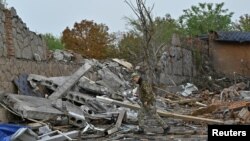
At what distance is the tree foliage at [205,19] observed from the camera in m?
44.1

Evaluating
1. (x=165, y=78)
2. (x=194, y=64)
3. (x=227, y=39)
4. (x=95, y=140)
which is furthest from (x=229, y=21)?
(x=95, y=140)

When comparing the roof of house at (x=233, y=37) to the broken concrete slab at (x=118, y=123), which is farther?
the roof of house at (x=233, y=37)

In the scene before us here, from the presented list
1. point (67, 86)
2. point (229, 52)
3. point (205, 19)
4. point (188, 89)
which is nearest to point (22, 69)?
point (67, 86)

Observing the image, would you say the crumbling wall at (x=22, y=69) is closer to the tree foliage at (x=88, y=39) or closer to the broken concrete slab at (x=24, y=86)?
the broken concrete slab at (x=24, y=86)

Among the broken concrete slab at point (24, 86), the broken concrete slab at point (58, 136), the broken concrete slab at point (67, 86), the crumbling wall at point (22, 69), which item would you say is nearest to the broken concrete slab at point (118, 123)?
the broken concrete slab at point (58, 136)

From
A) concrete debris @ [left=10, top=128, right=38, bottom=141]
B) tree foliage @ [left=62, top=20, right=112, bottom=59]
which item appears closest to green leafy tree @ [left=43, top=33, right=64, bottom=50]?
tree foliage @ [left=62, top=20, right=112, bottom=59]

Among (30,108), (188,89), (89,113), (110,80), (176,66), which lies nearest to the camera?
(30,108)

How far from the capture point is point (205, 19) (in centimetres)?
4569

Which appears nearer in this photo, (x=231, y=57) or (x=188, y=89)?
(x=188, y=89)

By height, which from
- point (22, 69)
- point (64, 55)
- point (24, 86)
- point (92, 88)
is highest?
point (64, 55)

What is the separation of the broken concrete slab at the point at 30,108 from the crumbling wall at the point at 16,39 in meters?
1.89

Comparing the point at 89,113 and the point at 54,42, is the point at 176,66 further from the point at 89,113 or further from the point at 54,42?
the point at 89,113

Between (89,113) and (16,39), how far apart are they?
3352 millimetres

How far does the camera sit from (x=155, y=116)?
1062 cm
